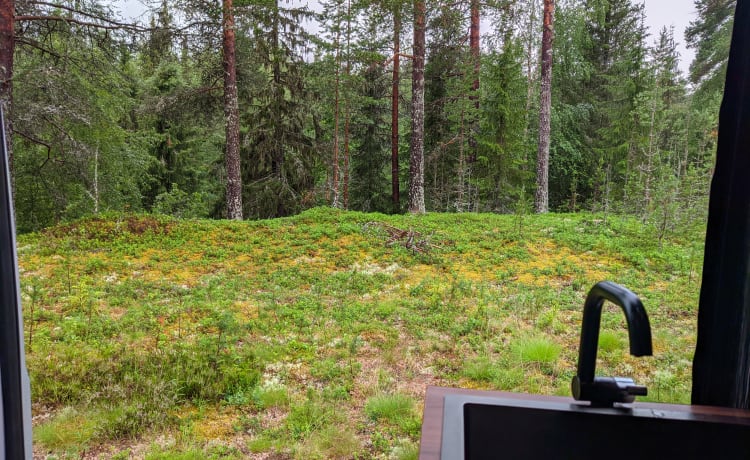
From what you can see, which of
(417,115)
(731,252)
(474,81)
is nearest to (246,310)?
(731,252)

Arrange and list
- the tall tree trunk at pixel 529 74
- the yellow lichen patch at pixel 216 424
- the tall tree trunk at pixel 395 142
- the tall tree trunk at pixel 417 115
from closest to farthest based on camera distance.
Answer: the yellow lichen patch at pixel 216 424
the tall tree trunk at pixel 529 74
the tall tree trunk at pixel 417 115
the tall tree trunk at pixel 395 142

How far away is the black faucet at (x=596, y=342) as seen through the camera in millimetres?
670

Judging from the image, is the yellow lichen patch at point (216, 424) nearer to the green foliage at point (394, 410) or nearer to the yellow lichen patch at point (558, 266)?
the green foliage at point (394, 410)

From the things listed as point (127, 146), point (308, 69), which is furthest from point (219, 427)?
point (308, 69)

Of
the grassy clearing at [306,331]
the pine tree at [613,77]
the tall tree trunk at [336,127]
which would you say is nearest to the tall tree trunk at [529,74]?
the pine tree at [613,77]

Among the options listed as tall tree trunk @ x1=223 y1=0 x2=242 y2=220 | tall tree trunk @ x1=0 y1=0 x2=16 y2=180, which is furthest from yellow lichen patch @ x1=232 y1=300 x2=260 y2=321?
tall tree trunk @ x1=223 y1=0 x2=242 y2=220

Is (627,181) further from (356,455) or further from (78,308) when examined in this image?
(78,308)

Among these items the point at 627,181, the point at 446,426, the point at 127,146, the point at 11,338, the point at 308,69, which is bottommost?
the point at 446,426

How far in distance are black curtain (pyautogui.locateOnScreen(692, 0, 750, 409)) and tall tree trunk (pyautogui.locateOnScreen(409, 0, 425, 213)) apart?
4.38 m

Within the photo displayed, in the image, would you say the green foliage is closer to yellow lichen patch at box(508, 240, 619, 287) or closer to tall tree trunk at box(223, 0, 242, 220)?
yellow lichen patch at box(508, 240, 619, 287)

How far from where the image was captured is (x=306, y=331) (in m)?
2.19

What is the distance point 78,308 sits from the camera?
2195 millimetres

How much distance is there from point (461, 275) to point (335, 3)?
498 cm

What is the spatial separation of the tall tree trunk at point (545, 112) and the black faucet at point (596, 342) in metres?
4.09
